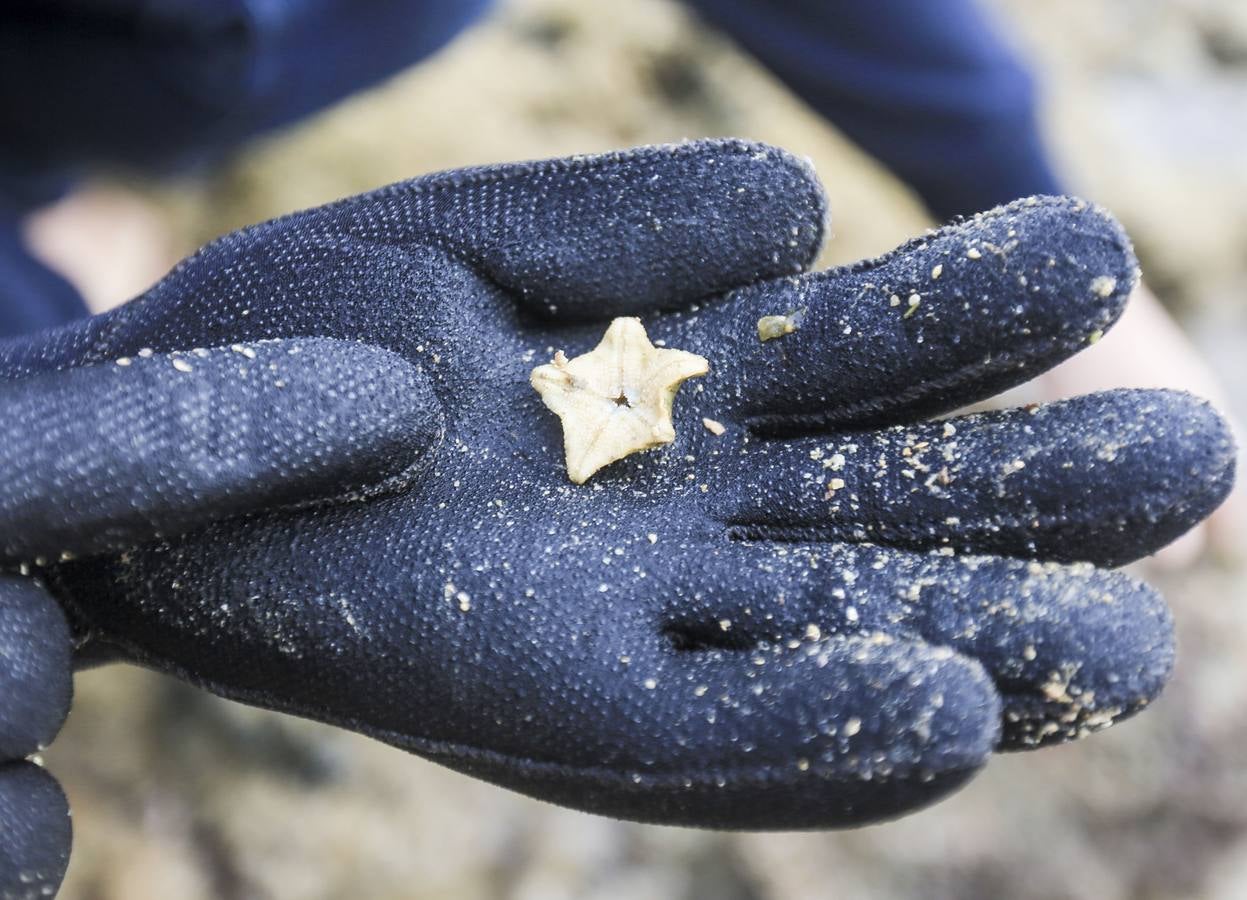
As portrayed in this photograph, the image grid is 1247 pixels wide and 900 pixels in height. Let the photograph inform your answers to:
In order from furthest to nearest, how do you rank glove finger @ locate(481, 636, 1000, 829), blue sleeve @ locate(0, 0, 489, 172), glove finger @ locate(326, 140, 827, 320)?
blue sleeve @ locate(0, 0, 489, 172)
glove finger @ locate(326, 140, 827, 320)
glove finger @ locate(481, 636, 1000, 829)

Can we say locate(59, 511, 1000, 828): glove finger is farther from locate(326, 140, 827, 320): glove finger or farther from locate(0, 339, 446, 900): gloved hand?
locate(326, 140, 827, 320): glove finger

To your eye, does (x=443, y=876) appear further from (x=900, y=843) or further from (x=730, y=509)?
(x=730, y=509)

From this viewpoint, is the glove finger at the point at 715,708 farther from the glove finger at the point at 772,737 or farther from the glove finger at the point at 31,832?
the glove finger at the point at 31,832

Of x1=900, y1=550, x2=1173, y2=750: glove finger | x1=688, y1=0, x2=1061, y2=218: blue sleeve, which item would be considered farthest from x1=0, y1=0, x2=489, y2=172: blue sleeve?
x1=900, y1=550, x2=1173, y2=750: glove finger

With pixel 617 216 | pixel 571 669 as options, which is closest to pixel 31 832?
pixel 571 669

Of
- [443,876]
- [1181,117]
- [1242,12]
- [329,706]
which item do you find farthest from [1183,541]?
[1242,12]

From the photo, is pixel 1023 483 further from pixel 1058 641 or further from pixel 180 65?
pixel 180 65

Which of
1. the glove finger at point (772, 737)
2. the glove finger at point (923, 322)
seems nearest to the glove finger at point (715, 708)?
the glove finger at point (772, 737)
